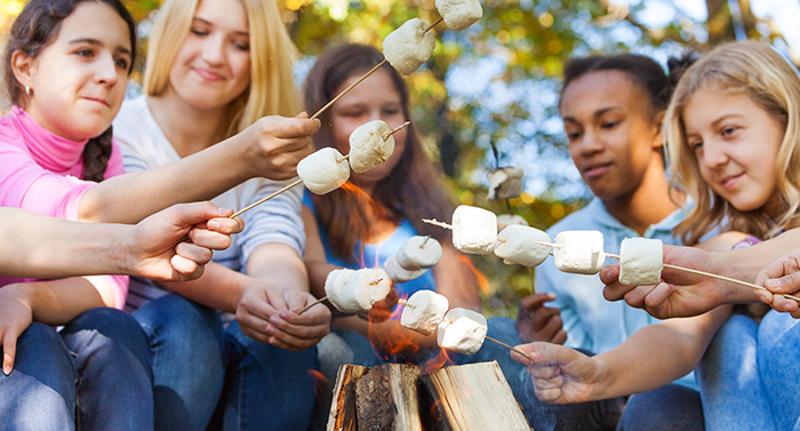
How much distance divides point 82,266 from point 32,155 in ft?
2.26

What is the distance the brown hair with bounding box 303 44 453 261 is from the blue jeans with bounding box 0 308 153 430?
979 millimetres

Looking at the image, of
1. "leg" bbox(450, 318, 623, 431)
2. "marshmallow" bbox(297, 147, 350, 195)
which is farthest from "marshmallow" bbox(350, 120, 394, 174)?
"leg" bbox(450, 318, 623, 431)

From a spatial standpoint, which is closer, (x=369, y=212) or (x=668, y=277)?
(x=668, y=277)

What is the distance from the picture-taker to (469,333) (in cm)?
187

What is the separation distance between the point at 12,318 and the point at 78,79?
0.79 meters

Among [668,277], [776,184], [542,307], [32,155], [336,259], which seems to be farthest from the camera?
[336,259]

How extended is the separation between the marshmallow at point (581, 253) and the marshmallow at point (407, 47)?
0.50m

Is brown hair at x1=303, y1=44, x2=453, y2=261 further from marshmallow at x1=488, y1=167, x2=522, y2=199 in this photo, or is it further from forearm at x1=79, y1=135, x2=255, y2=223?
forearm at x1=79, y1=135, x2=255, y2=223

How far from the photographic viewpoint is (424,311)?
Result: 184 cm

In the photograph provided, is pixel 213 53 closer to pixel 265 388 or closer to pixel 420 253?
pixel 265 388

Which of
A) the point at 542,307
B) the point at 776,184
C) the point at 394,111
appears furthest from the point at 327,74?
the point at 776,184

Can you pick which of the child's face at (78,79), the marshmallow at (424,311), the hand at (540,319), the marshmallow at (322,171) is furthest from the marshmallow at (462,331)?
the child's face at (78,79)

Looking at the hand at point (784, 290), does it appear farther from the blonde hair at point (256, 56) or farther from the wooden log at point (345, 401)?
the blonde hair at point (256, 56)

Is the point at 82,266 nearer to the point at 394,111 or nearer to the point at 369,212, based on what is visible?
the point at 369,212
